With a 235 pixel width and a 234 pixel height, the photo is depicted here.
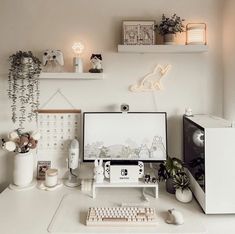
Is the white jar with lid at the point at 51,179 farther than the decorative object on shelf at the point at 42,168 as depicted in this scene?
No

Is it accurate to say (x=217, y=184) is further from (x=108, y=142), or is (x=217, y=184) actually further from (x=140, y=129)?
(x=108, y=142)

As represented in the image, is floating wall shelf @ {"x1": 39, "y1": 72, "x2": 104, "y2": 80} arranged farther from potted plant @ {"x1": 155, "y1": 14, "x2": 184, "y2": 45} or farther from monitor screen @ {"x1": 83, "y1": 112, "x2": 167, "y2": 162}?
potted plant @ {"x1": 155, "y1": 14, "x2": 184, "y2": 45}

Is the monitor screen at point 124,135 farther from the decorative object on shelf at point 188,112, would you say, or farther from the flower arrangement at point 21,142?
the flower arrangement at point 21,142

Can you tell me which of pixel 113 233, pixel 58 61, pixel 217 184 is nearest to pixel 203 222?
pixel 217 184

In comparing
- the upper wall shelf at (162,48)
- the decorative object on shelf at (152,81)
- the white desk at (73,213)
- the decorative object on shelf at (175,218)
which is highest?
the upper wall shelf at (162,48)

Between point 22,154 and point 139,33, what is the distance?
3.98 ft

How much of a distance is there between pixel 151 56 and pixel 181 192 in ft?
3.28

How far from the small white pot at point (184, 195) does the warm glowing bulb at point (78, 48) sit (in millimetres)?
1198

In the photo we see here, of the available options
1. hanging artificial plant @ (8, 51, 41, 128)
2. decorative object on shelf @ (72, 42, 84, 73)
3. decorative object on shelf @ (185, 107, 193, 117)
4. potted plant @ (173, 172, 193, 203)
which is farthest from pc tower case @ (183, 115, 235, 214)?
hanging artificial plant @ (8, 51, 41, 128)

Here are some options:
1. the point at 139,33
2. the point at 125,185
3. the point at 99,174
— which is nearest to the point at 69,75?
the point at 139,33

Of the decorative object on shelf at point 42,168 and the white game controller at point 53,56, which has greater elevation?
the white game controller at point 53,56

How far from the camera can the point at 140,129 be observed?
1900 mm

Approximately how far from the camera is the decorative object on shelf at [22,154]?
1826mm

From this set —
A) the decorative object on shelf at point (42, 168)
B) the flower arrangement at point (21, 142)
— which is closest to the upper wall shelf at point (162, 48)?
the flower arrangement at point (21, 142)
